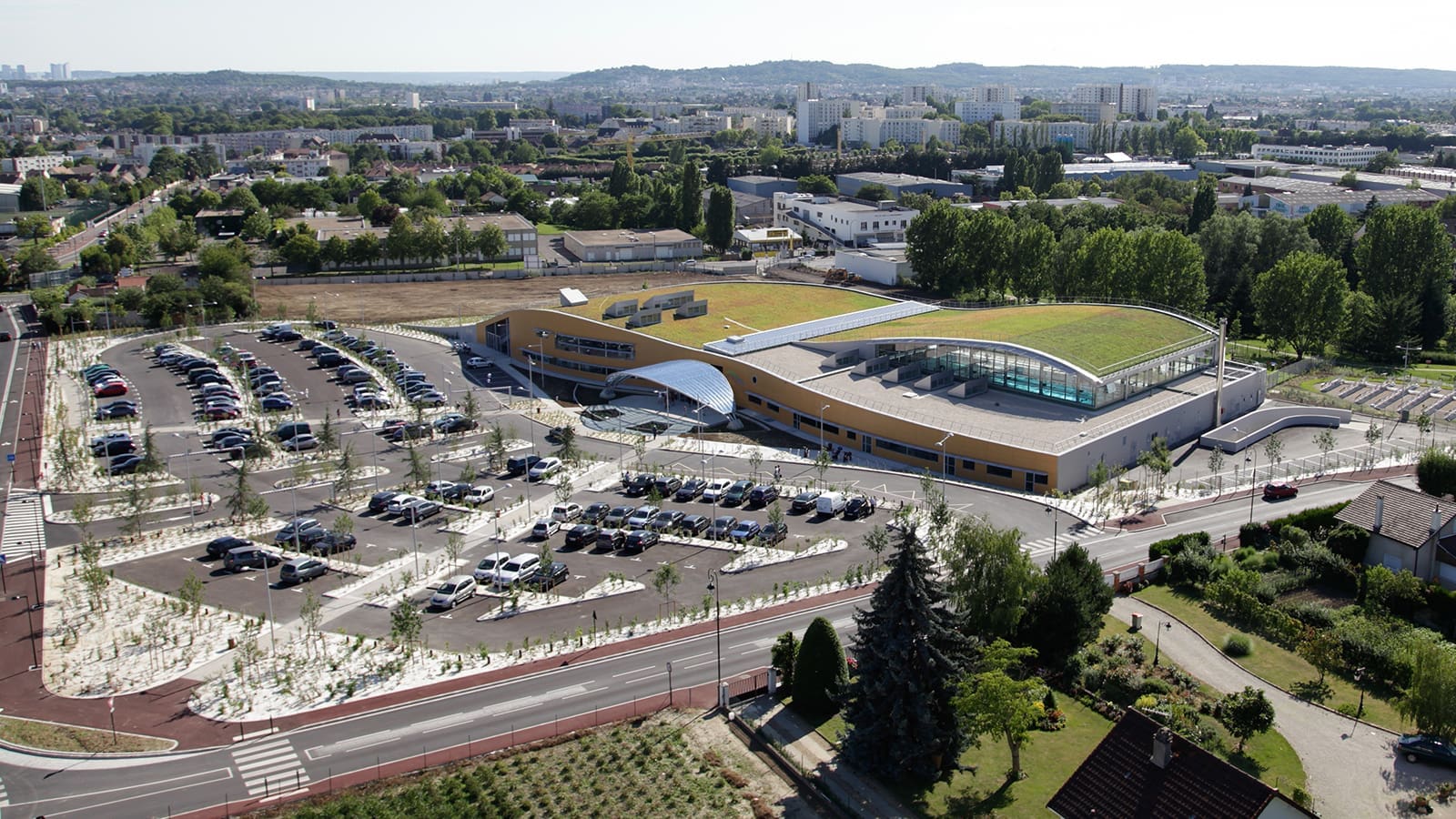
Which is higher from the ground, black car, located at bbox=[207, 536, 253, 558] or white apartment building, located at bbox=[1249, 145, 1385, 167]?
white apartment building, located at bbox=[1249, 145, 1385, 167]

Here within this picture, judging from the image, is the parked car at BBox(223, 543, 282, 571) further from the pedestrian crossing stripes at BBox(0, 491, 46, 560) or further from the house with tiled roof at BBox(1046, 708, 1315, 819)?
the house with tiled roof at BBox(1046, 708, 1315, 819)

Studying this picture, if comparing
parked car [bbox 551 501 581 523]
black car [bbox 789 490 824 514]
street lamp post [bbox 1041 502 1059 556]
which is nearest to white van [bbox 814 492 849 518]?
black car [bbox 789 490 824 514]

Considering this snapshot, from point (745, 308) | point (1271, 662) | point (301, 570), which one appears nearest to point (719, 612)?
point (301, 570)

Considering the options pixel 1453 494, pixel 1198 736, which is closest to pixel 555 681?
pixel 1198 736

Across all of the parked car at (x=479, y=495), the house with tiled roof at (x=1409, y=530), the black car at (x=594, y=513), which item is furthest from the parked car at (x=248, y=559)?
the house with tiled roof at (x=1409, y=530)

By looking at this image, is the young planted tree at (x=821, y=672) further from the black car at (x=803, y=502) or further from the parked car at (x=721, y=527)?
the black car at (x=803, y=502)

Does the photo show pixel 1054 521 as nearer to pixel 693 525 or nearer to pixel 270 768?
pixel 693 525
